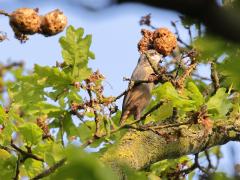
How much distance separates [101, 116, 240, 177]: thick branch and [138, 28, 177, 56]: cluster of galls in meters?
0.40

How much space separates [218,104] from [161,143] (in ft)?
1.79

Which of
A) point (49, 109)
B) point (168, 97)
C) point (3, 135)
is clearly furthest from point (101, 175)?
point (49, 109)

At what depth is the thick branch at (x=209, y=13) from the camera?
51cm

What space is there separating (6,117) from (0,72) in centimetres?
397

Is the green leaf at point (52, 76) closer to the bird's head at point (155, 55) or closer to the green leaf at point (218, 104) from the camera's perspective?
the bird's head at point (155, 55)

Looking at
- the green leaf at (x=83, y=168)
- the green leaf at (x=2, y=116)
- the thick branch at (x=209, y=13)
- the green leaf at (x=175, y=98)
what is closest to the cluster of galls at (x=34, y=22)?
the green leaf at (x=2, y=116)

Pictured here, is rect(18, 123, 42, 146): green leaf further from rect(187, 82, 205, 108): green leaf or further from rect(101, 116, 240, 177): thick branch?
rect(187, 82, 205, 108): green leaf

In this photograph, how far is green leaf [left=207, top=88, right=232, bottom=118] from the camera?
2156mm

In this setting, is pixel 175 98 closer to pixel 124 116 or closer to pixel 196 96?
pixel 196 96

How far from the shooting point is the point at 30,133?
255 cm

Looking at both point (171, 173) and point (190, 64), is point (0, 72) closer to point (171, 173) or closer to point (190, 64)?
point (171, 173)

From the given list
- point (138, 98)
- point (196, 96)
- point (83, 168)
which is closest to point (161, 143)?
point (138, 98)

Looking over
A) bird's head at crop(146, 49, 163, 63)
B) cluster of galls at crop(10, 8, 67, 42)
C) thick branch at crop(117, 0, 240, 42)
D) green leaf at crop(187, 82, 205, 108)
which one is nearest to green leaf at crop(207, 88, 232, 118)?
green leaf at crop(187, 82, 205, 108)

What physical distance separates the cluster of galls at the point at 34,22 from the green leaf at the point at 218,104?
72 centimetres
